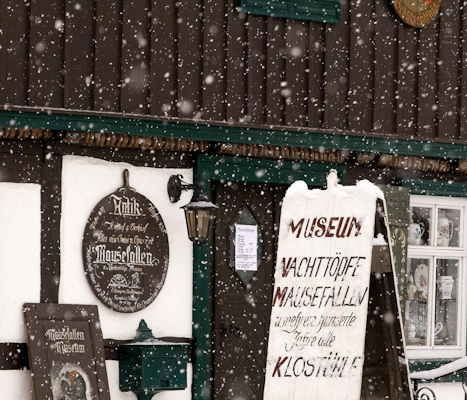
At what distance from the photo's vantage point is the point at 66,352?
33.6 feet

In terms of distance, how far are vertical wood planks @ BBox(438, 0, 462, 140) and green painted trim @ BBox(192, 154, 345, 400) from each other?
2173 millimetres

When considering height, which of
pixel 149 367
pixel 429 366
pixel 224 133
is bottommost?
pixel 429 366

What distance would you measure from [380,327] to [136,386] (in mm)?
3013

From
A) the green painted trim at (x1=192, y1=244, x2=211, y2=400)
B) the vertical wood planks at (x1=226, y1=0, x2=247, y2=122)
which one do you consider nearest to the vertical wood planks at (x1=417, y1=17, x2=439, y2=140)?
the vertical wood planks at (x1=226, y1=0, x2=247, y2=122)

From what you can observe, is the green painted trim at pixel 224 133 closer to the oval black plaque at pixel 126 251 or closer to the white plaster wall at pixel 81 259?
the white plaster wall at pixel 81 259

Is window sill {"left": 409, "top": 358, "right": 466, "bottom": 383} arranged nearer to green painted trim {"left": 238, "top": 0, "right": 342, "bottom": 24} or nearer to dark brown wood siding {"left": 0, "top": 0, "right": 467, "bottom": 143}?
dark brown wood siding {"left": 0, "top": 0, "right": 467, "bottom": 143}

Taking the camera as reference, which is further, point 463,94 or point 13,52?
point 463,94

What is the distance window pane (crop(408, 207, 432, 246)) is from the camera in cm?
1280

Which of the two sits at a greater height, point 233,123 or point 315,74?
point 315,74

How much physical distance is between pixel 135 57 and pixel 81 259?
1902 mm

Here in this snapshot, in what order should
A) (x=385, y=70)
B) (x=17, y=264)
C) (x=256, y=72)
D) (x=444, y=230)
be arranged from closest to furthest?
1. (x=17, y=264)
2. (x=256, y=72)
3. (x=385, y=70)
4. (x=444, y=230)

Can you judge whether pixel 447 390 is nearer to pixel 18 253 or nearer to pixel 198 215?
pixel 198 215

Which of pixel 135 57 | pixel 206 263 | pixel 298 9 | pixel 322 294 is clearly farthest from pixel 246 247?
pixel 322 294

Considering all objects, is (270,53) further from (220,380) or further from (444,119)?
(220,380)
